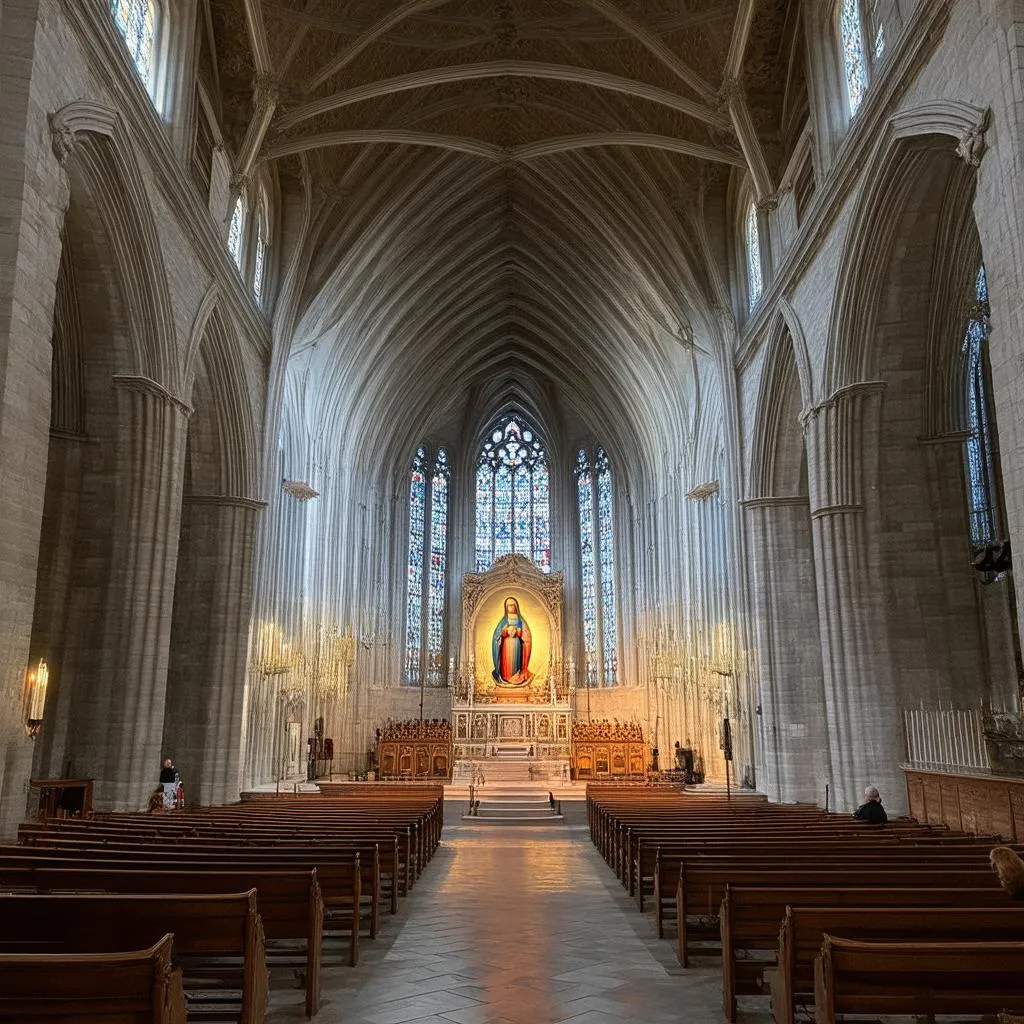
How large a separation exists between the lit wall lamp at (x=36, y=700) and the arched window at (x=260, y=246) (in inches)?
448

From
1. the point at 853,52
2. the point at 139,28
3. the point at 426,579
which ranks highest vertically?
the point at 853,52

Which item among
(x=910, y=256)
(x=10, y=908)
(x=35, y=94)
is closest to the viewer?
(x=10, y=908)

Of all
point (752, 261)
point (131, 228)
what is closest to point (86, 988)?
point (131, 228)

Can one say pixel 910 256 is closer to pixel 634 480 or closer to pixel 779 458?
pixel 779 458

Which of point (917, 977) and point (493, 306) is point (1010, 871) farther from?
point (493, 306)

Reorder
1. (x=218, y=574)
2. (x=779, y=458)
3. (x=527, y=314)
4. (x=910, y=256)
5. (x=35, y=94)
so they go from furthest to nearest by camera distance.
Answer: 1. (x=527, y=314)
2. (x=779, y=458)
3. (x=218, y=574)
4. (x=910, y=256)
5. (x=35, y=94)

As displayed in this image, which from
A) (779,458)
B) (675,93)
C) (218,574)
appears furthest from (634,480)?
(218,574)

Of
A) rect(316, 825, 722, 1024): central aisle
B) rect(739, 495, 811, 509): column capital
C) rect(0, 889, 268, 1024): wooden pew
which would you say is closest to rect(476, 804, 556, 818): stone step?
rect(739, 495, 811, 509): column capital

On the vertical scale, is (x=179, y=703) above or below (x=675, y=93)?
below

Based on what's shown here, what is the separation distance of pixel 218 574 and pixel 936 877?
16267mm

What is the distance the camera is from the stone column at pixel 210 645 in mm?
18359

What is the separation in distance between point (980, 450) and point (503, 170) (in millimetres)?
16001

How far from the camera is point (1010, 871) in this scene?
14.4ft

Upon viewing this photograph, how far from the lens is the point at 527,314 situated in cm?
3491
